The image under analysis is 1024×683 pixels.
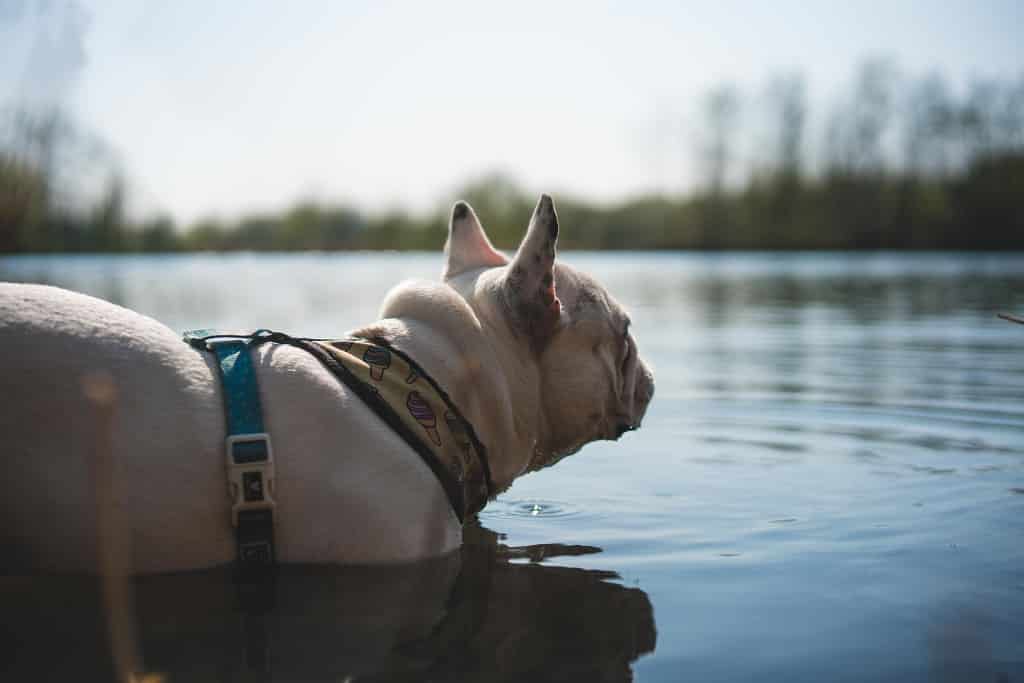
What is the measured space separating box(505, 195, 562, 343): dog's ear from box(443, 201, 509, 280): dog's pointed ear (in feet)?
2.06

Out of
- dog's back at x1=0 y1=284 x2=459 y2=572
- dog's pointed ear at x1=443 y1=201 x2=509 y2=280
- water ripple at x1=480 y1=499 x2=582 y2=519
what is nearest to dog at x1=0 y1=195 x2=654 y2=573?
dog's back at x1=0 y1=284 x2=459 y2=572

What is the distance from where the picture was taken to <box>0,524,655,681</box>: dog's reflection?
9.13 ft

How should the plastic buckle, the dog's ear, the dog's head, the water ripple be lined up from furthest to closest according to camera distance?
1. the water ripple
2. the dog's head
3. the dog's ear
4. the plastic buckle

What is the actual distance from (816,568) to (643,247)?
70.1 m

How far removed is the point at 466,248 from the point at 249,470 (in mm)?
1898

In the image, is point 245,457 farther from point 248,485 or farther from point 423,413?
point 423,413

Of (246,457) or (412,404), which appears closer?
(246,457)

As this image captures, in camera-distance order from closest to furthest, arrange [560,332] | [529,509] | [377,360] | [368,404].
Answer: [368,404] → [377,360] → [560,332] → [529,509]

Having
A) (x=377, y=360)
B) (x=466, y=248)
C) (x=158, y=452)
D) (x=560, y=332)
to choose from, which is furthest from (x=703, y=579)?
(x=158, y=452)

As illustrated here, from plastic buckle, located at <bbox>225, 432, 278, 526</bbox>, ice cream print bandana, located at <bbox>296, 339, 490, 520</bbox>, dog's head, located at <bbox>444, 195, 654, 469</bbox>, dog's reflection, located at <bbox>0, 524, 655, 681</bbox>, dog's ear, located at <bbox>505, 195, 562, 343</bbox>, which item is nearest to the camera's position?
dog's reflection, located at <bbox>0, 524, 655, 681</bbox>

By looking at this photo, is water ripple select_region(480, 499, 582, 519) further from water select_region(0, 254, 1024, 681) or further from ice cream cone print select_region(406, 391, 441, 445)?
ice cream cone print select_region(406, 391, 441, 445)

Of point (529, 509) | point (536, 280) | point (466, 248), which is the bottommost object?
point (529, 509)

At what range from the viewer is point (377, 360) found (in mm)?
3475

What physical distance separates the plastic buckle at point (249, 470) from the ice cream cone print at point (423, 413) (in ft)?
1.94
